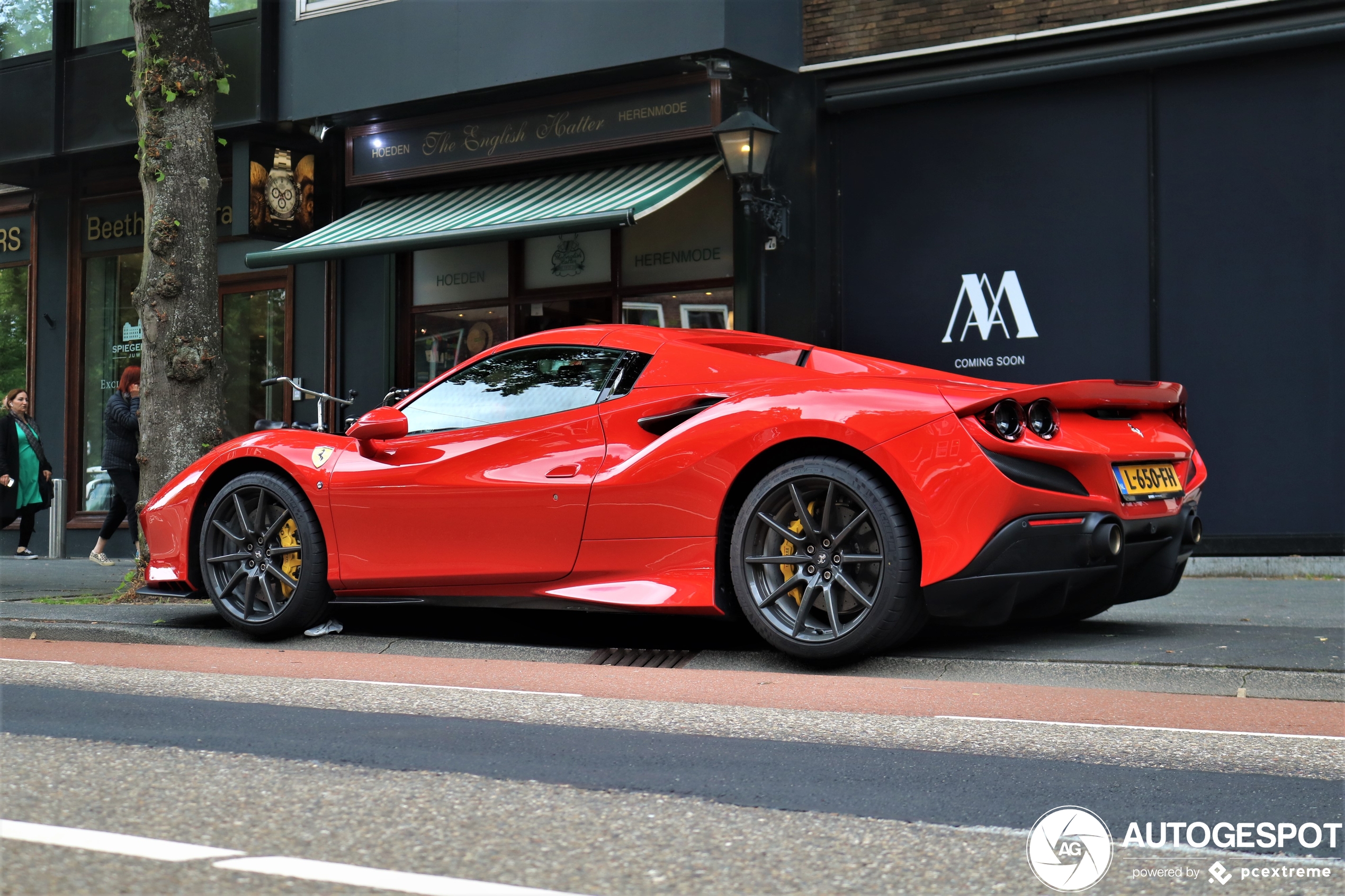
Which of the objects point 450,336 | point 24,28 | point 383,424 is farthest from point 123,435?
point 383,424

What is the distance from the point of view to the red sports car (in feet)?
16.0

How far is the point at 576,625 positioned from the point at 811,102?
22.1ft

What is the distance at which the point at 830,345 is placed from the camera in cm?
1213

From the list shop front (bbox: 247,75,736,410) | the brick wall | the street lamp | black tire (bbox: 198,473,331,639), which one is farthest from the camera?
shop front (bbox: 247,75,736,410)

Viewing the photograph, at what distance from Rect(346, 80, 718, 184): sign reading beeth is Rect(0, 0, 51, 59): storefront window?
14.7 ft

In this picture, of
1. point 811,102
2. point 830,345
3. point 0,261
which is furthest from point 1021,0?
point 0,261

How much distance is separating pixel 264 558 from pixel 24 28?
1170 cm

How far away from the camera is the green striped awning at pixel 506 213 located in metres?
11.1

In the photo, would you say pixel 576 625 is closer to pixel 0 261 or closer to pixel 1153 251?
pixel 1153 251

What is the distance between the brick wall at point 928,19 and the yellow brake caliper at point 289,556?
7155 mm

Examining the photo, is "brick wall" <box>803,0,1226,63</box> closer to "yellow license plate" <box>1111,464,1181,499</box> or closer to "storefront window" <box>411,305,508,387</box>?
"storefront window" <box>411,305,508,387</box>

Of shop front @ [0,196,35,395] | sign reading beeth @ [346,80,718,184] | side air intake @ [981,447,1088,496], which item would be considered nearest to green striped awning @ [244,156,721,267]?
sign reading beeth @ [346,80,718,184]

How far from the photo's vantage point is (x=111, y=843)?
2.71 m

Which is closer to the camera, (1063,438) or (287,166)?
(1063,438)
